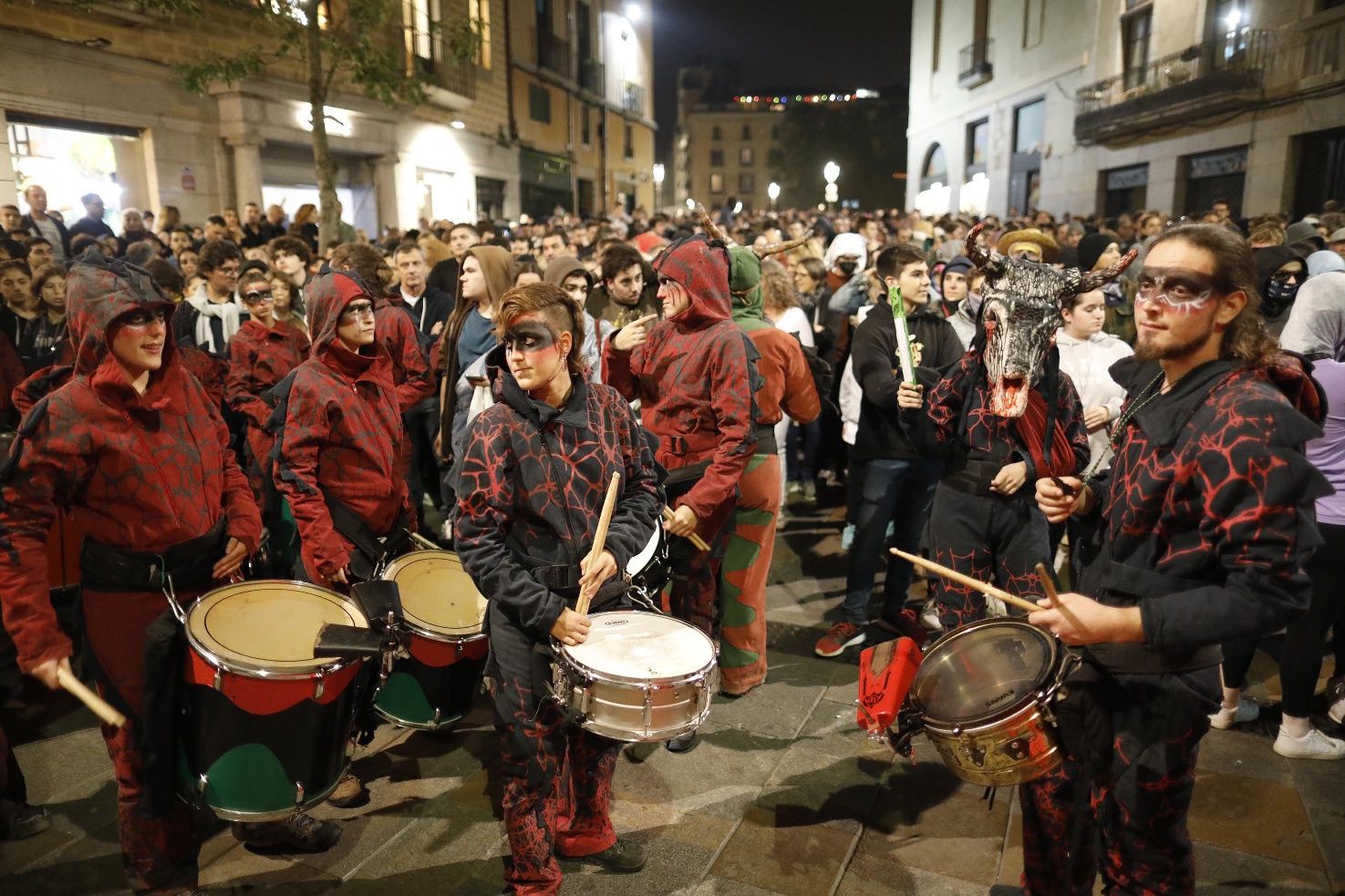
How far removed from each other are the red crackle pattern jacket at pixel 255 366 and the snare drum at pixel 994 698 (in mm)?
4309

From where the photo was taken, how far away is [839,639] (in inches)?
207

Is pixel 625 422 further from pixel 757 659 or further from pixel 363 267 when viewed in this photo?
pixel 363 267

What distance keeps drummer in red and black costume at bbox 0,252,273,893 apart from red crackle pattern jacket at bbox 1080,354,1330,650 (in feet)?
9.67

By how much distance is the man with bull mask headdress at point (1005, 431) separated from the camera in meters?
3.46

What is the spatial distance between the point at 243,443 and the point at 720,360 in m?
3.69

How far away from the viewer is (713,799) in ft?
12.5

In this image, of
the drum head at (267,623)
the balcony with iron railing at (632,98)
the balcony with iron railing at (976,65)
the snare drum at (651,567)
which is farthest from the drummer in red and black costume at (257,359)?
the balcony with iron railing at (632,98)

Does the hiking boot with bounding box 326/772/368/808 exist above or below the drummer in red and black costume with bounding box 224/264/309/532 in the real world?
below

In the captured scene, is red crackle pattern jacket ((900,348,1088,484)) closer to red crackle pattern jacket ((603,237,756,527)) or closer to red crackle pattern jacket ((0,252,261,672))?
red crackle pattern jacket ((603,237,756,527))

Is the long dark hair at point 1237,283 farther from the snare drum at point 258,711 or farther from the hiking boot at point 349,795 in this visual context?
the hiking boot at point 349,795

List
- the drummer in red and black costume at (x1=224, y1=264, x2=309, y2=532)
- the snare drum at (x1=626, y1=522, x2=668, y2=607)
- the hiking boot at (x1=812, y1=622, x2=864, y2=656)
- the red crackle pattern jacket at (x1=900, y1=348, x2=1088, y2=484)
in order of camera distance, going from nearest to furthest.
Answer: the snare drum at (x1=626, y1=522, x2=668, y2=607), the red crackle pattern jacket at (x1=900, y1=348, x2=1088, y2=484), the hiking boot at (x1=812, y1=622, x2=864, y2=656), the drummer in red and black costume at (x1=224, y1=264, x2=309, y2=532)

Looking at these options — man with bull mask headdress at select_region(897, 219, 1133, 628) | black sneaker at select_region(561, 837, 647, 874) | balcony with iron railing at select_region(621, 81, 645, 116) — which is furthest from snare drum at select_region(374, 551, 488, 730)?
balcony with iron railing at select_region(621, 81, 645, 116)

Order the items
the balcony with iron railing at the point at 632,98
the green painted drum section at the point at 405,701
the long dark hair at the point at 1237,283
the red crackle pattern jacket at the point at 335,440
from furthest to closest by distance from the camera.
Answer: the balcony with iron railing at the point at 632,98
the red crackle pattern jacket at the point at 335,440
the green painted drum section at the point at 405,701
the long dark hair at the point at 1237,283

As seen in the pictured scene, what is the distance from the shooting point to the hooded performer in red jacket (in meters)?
4.02
